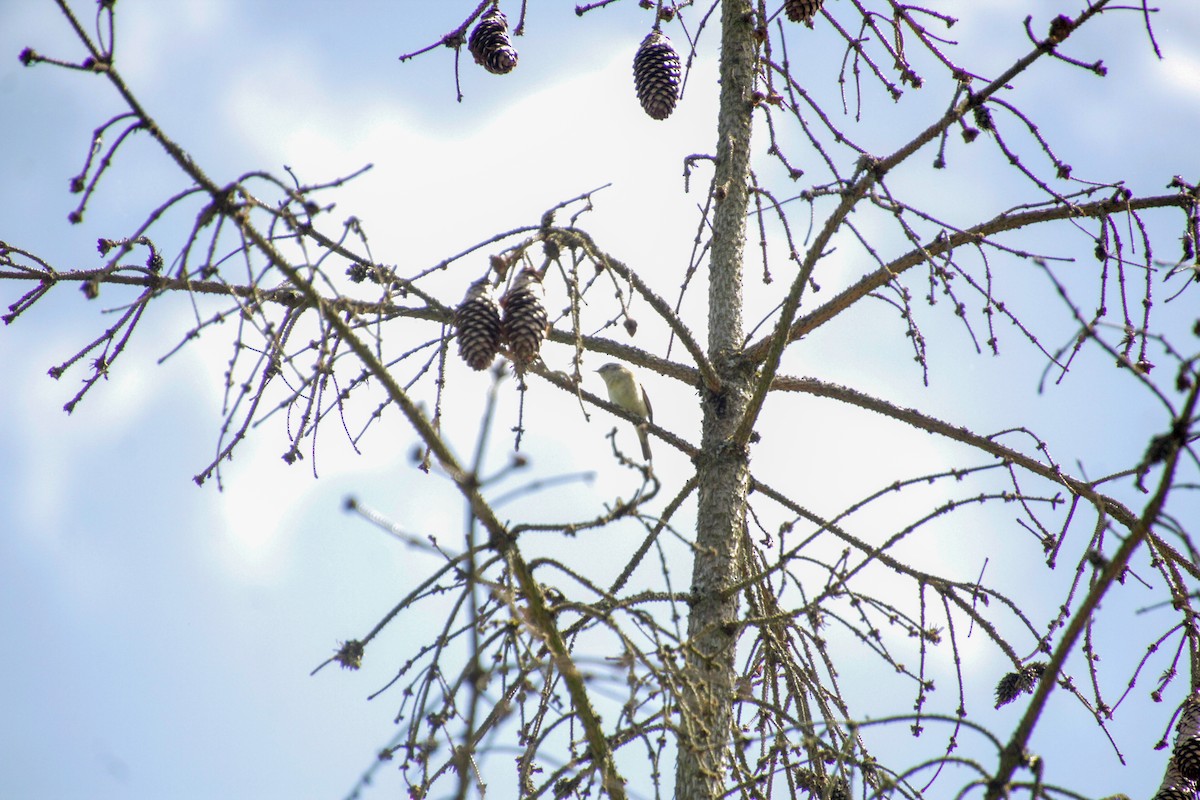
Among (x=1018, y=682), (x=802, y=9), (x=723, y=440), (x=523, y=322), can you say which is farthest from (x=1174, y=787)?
(x=802, y=9)

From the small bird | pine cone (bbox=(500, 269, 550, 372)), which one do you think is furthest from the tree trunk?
the small bird

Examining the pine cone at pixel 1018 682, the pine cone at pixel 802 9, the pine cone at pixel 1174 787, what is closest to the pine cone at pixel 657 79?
the pine cone at pixel 802 9

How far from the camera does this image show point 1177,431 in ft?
6.40

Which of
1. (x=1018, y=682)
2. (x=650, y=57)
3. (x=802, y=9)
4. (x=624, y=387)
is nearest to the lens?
(x=1018, y=682)

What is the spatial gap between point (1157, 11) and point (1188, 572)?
2.16m

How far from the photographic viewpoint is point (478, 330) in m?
3.02

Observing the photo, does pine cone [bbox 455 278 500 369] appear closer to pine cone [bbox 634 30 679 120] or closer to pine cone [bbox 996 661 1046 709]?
pine cone [bbox 634 30 679 120]

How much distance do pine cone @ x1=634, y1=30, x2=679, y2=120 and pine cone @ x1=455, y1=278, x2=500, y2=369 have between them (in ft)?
5.70

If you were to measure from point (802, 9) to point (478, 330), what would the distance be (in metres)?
2.23

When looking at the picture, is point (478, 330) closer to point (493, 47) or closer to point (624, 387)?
point (493, 47)

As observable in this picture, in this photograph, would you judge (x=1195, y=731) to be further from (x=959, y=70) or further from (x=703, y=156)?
(x=703, y=156)

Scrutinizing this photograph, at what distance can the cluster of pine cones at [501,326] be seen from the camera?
302 centimetres

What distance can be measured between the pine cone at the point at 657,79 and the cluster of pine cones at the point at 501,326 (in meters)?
1.66

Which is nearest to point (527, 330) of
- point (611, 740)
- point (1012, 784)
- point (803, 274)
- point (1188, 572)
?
point (803, 274)
